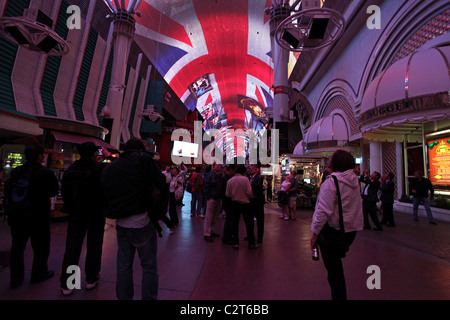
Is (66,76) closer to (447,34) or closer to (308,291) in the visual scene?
(308,291)

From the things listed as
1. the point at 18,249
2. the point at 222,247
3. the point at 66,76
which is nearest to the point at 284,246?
the point at 222,247

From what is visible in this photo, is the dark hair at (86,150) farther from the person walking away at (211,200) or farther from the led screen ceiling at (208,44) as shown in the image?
the led screen ceiling at (208,44)

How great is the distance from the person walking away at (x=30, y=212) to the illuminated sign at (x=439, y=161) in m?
10.4

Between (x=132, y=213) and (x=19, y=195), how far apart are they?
5.75ft

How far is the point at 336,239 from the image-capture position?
2.06 meters

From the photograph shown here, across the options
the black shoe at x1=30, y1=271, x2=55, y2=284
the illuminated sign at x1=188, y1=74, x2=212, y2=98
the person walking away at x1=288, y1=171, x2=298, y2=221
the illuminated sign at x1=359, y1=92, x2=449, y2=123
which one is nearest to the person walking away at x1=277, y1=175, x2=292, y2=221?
the person walking away at x1=288, y1=171, x2=298, y2=221

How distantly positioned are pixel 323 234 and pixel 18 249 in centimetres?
341

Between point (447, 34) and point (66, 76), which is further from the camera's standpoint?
point (66, 76)

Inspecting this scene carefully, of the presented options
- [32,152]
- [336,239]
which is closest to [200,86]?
[32,152]

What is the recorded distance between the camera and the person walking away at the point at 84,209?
8.71 ft

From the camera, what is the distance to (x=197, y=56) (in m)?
25.6

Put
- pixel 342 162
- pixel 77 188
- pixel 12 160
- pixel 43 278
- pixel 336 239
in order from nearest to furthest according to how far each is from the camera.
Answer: pixel 336 239
pixel 342 162
pixel 77 188
pixel 43 278
pixel 12 160

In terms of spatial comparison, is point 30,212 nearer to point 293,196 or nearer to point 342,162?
point 342,162
